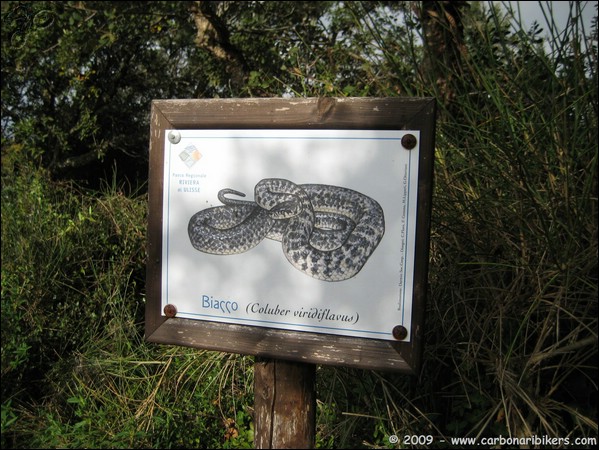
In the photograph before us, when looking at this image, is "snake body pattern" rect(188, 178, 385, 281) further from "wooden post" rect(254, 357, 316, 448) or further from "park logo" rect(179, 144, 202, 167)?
"wooden post" rect(254, 357, 316, 448)

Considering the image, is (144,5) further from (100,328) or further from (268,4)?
(100,328)

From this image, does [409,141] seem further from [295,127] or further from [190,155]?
[190,155]

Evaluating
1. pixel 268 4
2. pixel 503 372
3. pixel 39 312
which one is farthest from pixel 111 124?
pixel 503 372

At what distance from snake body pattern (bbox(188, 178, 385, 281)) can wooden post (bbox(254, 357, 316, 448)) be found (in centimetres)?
34

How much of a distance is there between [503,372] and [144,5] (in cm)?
476

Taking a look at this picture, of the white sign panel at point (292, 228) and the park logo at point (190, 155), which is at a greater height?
the park logo at point (190, 155)

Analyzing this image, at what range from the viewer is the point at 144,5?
17.2 ft

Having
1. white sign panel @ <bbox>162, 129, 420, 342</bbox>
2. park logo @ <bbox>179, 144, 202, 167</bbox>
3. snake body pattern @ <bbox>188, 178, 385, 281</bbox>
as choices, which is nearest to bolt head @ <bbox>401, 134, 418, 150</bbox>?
white sign panel @ <bbox>162, 129, 420, 342</bbox>

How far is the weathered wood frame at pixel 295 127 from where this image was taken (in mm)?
1487

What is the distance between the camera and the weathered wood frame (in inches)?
58.6

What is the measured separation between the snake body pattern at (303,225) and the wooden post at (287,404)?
345 mm

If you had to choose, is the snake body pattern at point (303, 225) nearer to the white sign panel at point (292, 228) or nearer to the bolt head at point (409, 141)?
the white sign panel at point (292, 228)

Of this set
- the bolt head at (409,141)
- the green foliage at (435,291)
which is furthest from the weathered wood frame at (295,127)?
the green foliage at (435,291)

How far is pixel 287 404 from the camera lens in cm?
171
